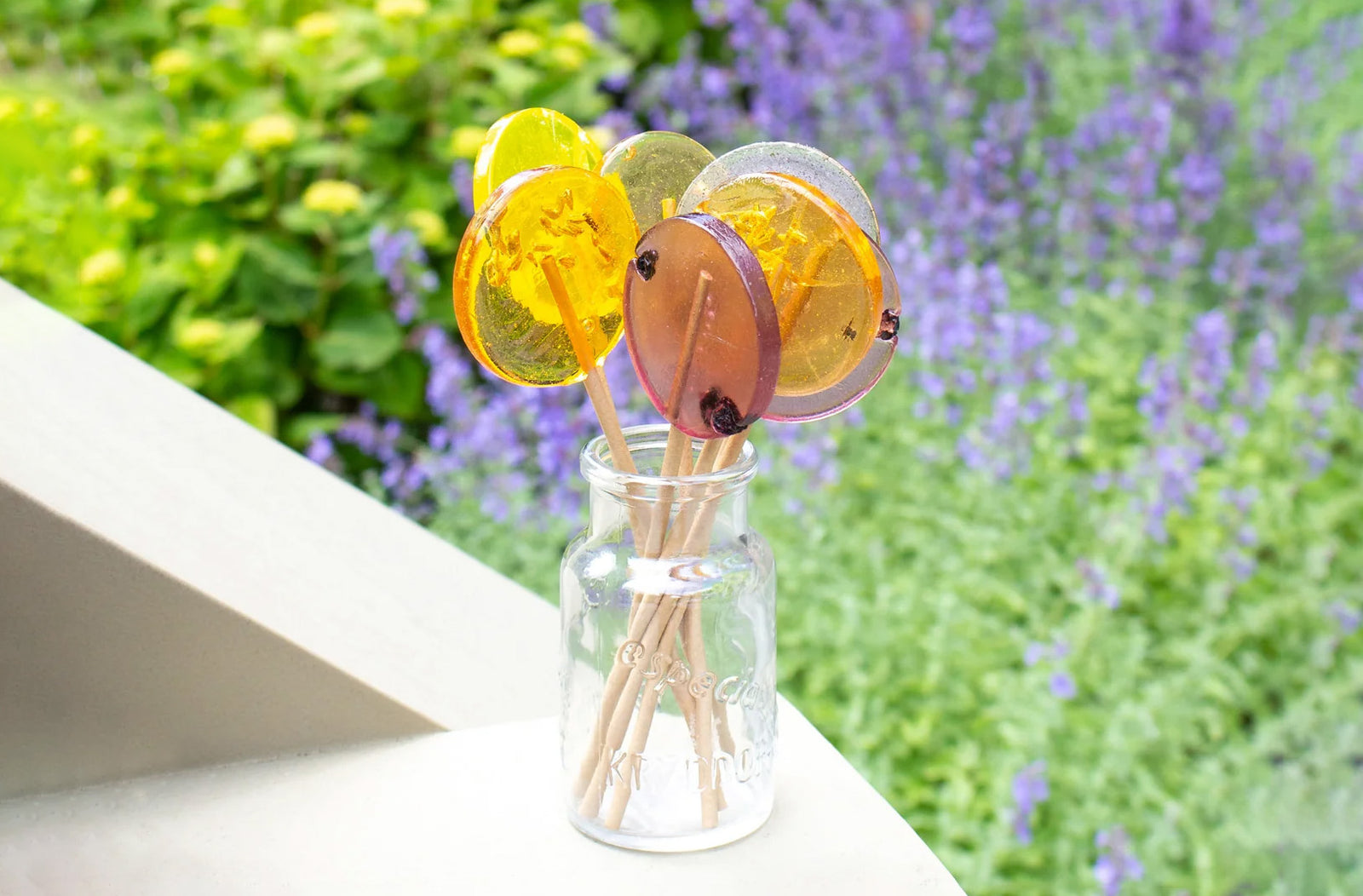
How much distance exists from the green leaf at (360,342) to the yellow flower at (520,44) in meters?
0.53

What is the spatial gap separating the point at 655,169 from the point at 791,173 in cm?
8

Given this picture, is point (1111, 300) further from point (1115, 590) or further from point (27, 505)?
point (27, 505)

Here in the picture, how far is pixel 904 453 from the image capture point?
6.99 ft

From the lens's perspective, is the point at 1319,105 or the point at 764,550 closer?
the point at 764,550

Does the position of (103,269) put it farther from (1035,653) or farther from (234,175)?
(1035,653)

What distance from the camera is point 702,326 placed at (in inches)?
24.7

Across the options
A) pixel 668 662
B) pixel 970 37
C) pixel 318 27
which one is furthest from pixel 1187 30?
pixel 668 662

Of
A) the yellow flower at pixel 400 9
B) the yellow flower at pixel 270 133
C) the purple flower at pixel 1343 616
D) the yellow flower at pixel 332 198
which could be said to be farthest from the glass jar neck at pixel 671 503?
the yellow flower at pixel 400 9

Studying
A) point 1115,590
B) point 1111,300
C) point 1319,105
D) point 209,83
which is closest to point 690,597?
point 1115,590

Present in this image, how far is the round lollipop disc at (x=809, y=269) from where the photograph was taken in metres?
0.64

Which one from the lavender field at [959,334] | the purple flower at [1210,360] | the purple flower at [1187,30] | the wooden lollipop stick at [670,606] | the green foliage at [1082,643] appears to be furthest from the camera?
the purple flower at [1187,30]

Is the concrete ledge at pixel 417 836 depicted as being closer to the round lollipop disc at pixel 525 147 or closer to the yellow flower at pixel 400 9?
the round lollipop disc at pixel 525 147

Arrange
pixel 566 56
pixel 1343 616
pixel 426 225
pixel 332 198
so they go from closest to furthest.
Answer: pixel 1343 616 < pixel 332 198 < pixel 426 225 < pixel 566 56

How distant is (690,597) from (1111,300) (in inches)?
71.3
